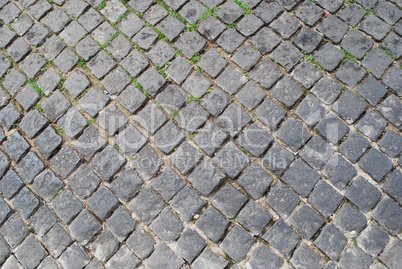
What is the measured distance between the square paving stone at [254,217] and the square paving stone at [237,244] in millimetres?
69

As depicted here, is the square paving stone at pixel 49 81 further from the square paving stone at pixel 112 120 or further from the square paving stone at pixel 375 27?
the square paving stone at pixel 375 27

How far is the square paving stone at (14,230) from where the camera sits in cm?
353

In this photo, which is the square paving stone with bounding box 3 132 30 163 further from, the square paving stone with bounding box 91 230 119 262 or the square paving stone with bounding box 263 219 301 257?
the square paving stone with bounding box 263 219 301 257

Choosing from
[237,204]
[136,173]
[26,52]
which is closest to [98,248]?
[136,173]

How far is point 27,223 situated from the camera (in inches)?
140

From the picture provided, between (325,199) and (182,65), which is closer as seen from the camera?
(325,199)

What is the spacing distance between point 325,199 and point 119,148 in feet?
6.29

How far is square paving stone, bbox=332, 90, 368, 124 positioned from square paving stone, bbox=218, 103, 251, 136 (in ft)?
2.79

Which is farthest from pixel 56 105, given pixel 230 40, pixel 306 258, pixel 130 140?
pixel 306 258

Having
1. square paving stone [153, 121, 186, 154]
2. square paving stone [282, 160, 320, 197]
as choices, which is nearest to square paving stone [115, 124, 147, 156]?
square paving stone [153, 121, 186, 154]

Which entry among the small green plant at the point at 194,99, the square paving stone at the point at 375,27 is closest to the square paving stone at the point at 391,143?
the square paving stone at the point at 375,27

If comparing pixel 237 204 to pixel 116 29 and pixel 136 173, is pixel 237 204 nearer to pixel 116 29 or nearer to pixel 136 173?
pixel 136 173

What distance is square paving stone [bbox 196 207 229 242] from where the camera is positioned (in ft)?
10.9

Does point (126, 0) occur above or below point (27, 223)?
above
